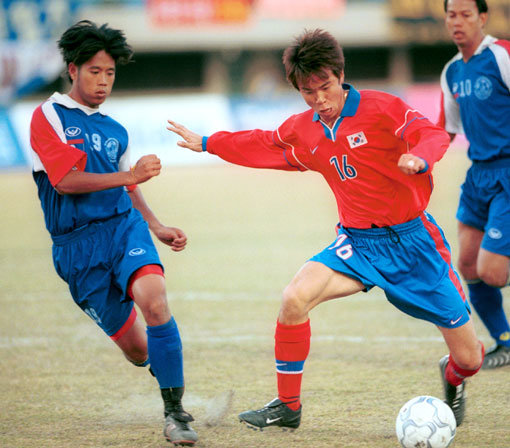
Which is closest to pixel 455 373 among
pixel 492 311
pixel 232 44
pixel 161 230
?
pixel 492 311

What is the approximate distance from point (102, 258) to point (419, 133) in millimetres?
1687

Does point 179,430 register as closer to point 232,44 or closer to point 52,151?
point 52,151

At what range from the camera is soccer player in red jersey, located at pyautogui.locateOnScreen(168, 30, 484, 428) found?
3775mm

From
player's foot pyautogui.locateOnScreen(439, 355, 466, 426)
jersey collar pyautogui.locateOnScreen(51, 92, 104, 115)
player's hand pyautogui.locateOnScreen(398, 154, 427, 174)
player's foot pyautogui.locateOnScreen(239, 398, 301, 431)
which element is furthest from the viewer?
jersey collar pyautogui.locateOnScreen(51, 92, 104, 115)

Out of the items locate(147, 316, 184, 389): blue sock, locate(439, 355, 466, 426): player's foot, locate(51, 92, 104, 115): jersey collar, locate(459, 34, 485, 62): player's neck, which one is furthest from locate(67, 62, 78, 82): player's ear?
locate(439, 355, 466, 426): player's foot

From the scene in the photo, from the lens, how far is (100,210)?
4180mm

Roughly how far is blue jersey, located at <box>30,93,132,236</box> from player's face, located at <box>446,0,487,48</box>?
220cm

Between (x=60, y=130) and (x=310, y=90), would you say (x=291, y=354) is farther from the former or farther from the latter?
(x=60, y=130)

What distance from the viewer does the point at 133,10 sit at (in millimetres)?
29609

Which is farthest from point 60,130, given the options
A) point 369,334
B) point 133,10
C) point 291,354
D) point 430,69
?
point 430,69

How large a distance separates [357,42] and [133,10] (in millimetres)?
8580

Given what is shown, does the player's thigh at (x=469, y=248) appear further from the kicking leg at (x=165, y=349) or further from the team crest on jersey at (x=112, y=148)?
the team crest on jersey at (x=112, y=148)

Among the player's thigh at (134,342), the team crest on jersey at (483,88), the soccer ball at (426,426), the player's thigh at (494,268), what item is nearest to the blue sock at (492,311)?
the player's thigh at (494,268)

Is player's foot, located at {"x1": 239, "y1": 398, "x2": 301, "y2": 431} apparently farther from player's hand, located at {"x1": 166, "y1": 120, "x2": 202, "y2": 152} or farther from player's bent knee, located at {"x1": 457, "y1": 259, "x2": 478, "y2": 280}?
player's bent knee, located at {"x1": 457, "y1": 259, "x2": 478, "y2": 280}
